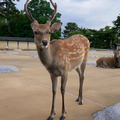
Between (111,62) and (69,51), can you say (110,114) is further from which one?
(111,62)

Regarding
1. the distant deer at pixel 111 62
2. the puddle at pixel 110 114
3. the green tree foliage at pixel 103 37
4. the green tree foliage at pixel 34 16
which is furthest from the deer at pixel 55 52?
the green tree foliage at pixel 103 37

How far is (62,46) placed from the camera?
3158 millimetres

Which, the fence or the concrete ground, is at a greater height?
the fence

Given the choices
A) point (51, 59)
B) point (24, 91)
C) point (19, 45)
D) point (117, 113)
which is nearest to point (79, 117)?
point (117, 113)

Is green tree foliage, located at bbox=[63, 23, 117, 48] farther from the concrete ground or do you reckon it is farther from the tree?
the concrete ground

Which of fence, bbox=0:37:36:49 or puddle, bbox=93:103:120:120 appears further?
fence, bbox=0:37:36:49

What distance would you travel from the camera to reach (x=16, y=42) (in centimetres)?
3662

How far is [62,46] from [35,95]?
1719mm

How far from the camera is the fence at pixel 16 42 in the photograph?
35081 millimetres

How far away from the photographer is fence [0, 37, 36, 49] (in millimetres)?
35081

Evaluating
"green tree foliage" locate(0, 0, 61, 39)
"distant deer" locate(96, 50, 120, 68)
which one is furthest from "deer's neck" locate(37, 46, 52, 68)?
"green tree foliage" locate(0, 0, 61, 39)

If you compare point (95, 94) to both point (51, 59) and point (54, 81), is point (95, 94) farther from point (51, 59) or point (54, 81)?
point (51, 59)

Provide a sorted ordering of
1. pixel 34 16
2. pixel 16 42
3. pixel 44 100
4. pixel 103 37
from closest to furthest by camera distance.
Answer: pixel 44 100 → pixel 16 42 → pixel 34 16 → pixel 103 37

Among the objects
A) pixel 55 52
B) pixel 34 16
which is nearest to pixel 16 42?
pixel 34 16
